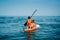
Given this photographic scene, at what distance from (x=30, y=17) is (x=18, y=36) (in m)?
0.64

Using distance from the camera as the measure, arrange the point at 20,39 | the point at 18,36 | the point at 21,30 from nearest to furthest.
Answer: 1. the point at 20,39
2. the point at 18,36
3. the point at 21,30

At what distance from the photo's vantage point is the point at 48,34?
640 centimetres

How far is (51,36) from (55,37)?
110mm

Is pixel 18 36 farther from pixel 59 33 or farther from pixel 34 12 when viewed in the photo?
pixel 59 33

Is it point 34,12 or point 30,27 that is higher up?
point 34,12

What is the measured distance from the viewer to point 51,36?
6.06 meters

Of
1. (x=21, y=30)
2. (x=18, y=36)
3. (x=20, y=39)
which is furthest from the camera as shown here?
(x=21, y=30)

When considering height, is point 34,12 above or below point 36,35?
above

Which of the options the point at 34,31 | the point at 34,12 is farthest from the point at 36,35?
the point at 34,12

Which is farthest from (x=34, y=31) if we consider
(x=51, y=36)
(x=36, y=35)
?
(x=51, y=36)

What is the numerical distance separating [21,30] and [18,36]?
0.72m

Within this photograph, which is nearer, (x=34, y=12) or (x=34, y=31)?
(x=34, y=12)

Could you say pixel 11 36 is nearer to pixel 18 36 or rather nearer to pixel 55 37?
pixel 18 36

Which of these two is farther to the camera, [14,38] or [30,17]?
[30,17]
